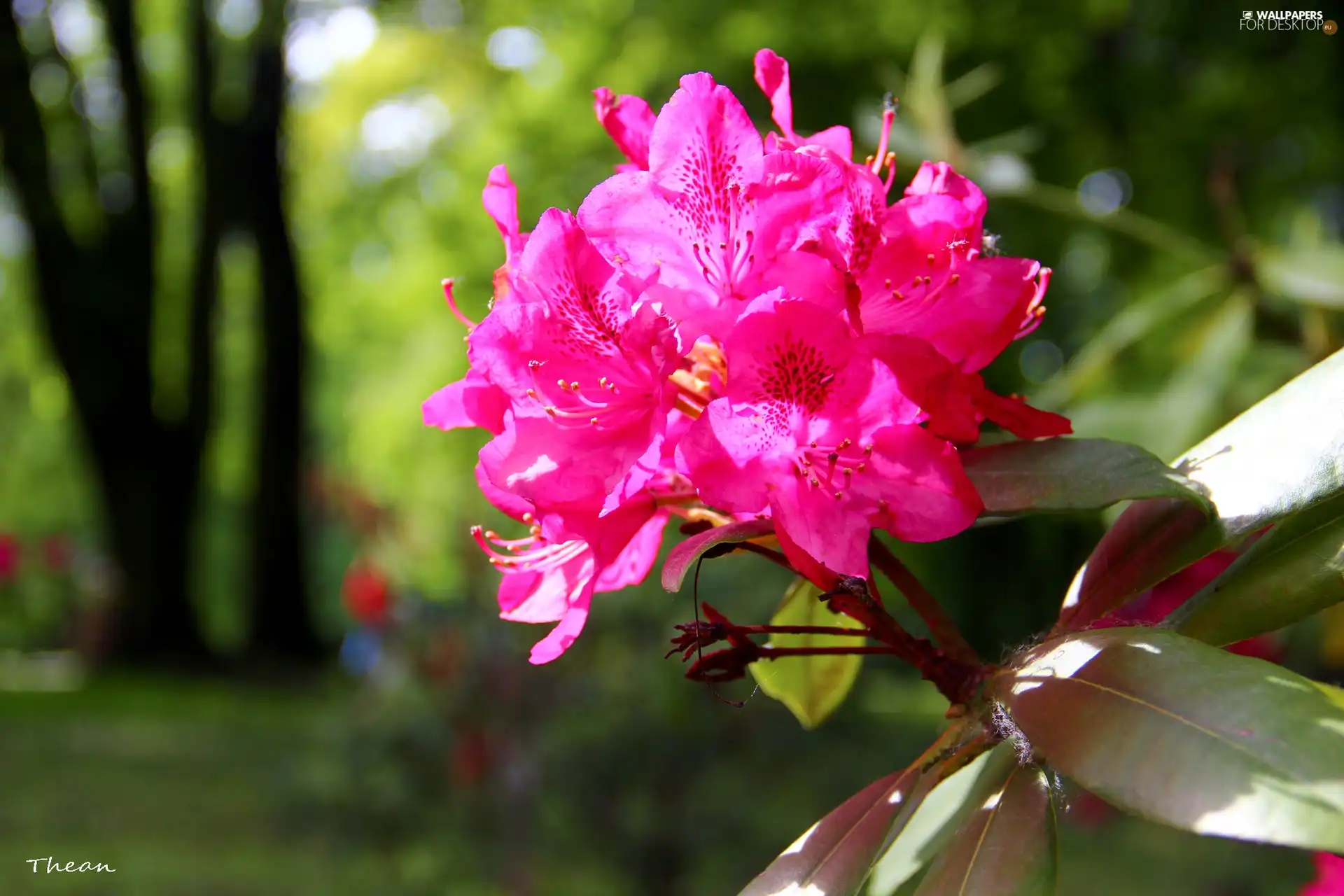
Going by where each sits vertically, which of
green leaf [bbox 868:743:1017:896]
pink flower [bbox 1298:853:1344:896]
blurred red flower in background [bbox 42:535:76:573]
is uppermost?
green leaf [bbox 868:743:1017:896]

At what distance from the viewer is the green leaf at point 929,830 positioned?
98 cm

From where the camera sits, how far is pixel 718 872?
4629mm

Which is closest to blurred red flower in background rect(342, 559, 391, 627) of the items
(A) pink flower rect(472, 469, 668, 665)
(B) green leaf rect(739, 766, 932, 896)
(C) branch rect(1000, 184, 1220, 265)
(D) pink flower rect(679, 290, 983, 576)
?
(C) branch rect(1000, 184, 1220, 265)

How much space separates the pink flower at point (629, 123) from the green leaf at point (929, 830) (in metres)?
0.51

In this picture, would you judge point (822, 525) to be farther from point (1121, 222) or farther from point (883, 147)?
point (1121, 222)

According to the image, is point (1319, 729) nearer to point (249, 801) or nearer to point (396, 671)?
point (396, 671)

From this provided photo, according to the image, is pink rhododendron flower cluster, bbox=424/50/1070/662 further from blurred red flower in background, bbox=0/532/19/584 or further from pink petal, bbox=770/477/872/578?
blurred red flower in background, bbox=0/532/19/584

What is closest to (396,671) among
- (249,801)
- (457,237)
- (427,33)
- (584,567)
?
(249,801)

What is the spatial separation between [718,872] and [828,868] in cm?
406

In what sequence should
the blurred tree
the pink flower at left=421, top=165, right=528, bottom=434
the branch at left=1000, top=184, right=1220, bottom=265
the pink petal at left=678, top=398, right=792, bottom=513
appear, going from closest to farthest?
the pink petal at left=678, top=398, right=792, bottom=513 < the pink flower at left=421, top=165, right=528, bottom=434 < the branch at left=1000, top=184, right=1220, bottom=265 < the blurred tree

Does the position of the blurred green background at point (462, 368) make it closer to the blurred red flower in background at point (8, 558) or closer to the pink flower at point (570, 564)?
the pink flower at point (570, 564)

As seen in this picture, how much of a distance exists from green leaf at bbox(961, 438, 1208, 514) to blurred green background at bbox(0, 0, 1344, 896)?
1.37ft

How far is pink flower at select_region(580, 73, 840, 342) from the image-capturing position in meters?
0.74

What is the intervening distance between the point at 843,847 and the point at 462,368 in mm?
7602
